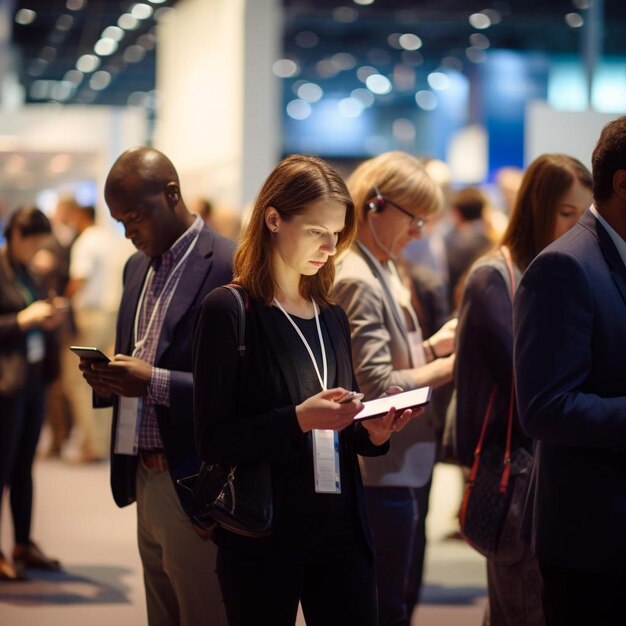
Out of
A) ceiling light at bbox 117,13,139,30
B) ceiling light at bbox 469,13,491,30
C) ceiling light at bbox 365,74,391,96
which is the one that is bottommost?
ceiling light at bbox 117,13,139,30

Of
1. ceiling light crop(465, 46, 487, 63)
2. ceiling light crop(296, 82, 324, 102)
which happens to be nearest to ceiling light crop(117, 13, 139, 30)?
ceiling light crop(465, 46, 487, 63)

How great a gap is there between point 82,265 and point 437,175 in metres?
2.99

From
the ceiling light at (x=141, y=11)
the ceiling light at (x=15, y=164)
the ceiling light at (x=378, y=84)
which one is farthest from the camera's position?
the ceiling light at (x=378, y=84)

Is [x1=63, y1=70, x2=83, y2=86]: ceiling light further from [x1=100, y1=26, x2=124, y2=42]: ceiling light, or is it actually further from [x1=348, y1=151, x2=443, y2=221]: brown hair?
[x1=348, y1=151, x2=443, y2=221]: brown hair

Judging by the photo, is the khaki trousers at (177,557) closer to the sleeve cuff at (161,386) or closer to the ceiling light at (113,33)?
the sleeve cuff at (161,386)

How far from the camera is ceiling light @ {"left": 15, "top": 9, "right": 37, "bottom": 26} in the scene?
18062 millimetres

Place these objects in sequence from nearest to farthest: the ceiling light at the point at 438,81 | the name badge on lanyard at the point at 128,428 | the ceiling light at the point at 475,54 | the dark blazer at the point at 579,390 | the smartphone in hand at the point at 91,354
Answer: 1. the dark blazer at the point at 579,390
2. the smartphone in hand at the point at 91,354
3. the name badge on lanyard at the point at 128,428
4. the ceiling light at the point at 475,54
5. the ceiling light at the point at 438,81

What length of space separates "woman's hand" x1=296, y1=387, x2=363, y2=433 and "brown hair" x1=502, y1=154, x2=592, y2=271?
114 cm

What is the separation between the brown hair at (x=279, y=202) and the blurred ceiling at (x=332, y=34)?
521 inches

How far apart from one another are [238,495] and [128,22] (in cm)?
1730

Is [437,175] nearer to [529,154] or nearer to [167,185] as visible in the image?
[529,154]

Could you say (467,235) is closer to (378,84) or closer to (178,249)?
(178,249)

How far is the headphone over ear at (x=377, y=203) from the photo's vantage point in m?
3.41

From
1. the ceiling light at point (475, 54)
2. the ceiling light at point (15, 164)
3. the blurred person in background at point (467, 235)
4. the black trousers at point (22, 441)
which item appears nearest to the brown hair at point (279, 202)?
the black trousers at point (22, 441)
